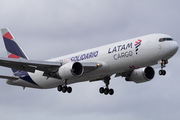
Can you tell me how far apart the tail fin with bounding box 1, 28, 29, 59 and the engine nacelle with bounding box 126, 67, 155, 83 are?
15037 millimetres

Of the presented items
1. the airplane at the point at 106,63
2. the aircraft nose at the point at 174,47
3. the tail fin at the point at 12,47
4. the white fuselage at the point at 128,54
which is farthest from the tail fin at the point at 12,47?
the aircraft nose at the point at 174,47

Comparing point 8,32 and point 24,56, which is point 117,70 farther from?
point 8,32

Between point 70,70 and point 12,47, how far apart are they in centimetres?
1577

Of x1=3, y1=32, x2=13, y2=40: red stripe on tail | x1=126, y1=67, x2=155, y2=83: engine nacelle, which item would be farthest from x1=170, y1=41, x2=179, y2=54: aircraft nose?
x1=3, y1=32, x2=13, y2=40: red stripe on tail

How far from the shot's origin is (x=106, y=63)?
41.6 meters

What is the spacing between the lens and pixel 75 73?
4225cm

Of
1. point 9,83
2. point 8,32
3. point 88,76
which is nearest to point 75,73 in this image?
point 88,76

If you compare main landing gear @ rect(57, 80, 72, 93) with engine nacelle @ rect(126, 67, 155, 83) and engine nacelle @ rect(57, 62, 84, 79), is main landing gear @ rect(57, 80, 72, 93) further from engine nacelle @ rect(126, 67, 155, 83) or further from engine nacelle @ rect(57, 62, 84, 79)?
engine nacelle @ rect(126, 67, 155, 83)

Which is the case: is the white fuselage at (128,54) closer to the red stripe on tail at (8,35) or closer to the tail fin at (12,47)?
the tail fin at (12,47)

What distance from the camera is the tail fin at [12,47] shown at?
174ft

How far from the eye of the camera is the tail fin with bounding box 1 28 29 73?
2083 inches

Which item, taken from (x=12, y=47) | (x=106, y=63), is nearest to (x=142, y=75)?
(x=106, y=63)

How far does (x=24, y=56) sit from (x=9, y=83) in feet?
13.7

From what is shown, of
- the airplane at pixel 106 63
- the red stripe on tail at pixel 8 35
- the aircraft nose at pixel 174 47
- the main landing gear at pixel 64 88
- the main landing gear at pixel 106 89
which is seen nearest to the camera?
the aircraft nose at pixel 174 47
